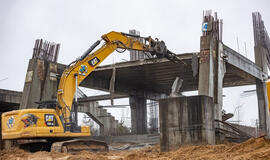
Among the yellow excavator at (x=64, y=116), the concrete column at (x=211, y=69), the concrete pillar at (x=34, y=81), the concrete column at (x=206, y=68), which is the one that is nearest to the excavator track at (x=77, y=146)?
the yellow excavator at (x=64, y=116)

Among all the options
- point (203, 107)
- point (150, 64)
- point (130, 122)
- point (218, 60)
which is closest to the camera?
point (203, 107)

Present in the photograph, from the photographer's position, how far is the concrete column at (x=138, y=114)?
38.4 metres

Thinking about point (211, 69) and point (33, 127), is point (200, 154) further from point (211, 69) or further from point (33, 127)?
point (211, 69)

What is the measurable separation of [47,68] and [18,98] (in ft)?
33.6

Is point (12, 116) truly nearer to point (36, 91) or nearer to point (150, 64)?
point (36, 91)

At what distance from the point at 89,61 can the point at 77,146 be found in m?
4.51

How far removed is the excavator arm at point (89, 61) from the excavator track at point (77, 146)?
3.34 feet

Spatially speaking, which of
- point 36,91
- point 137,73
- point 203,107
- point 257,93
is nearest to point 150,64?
point 137,73

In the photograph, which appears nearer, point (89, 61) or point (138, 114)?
point (89, 61)

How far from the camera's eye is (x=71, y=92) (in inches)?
717

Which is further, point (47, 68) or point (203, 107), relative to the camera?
point (47, 68)

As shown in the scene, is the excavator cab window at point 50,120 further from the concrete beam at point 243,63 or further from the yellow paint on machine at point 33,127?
the concrete beam at point 243,63

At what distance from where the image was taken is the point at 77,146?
55.9ft

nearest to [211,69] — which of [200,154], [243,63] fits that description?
[243,63]
